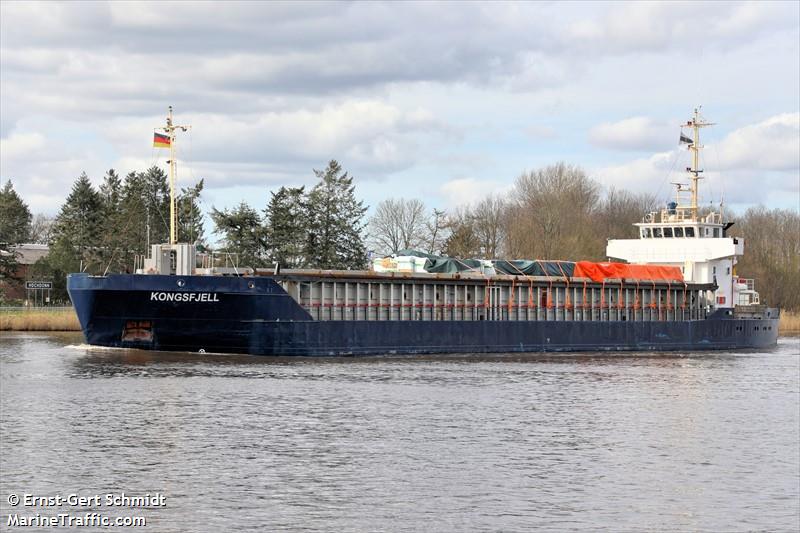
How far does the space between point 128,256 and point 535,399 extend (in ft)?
205

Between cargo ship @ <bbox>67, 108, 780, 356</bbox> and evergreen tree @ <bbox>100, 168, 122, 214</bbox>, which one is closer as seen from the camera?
cargo ship @ <bbox>67, 108, 780, 356</bbox>

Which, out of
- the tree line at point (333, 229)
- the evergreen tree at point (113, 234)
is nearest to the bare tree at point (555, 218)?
the tree line at point (333, 229)

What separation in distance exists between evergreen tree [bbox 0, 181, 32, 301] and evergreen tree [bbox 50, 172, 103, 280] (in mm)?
3444

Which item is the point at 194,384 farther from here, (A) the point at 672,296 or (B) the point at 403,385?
(A) the point at 672,296

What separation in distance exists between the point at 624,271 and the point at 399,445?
43.0 metres

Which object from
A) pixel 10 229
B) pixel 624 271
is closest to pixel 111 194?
pixel 10 229

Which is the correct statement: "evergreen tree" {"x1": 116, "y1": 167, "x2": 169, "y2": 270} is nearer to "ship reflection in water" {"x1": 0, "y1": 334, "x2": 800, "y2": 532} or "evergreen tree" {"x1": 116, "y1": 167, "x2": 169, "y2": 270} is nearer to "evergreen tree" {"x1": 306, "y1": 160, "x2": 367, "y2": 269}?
"evergreen tree" {"x1": 306, "y1": 160, "x2": 367, "y2": 269}

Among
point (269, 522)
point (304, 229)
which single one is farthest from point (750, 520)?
point (304, 229)

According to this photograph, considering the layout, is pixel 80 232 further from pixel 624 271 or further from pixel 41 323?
pixel 624 271

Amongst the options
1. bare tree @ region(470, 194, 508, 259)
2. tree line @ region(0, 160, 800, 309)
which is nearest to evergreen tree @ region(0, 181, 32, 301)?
tree line @ region(0, 160, 800, 309)

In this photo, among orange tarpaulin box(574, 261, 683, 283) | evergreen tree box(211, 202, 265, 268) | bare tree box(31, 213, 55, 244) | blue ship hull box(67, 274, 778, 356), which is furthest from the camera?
bare tree box(31, 213, 55, 244)

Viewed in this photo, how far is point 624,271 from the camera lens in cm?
6950

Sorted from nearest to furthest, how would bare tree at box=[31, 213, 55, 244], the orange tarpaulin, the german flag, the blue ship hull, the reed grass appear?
the blue ship hull
the german flag
the orange tarpaulin
the reed grass
bare tree at box=[31, 213, 55, 244]

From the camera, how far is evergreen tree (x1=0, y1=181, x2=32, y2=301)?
93938 millimetres
